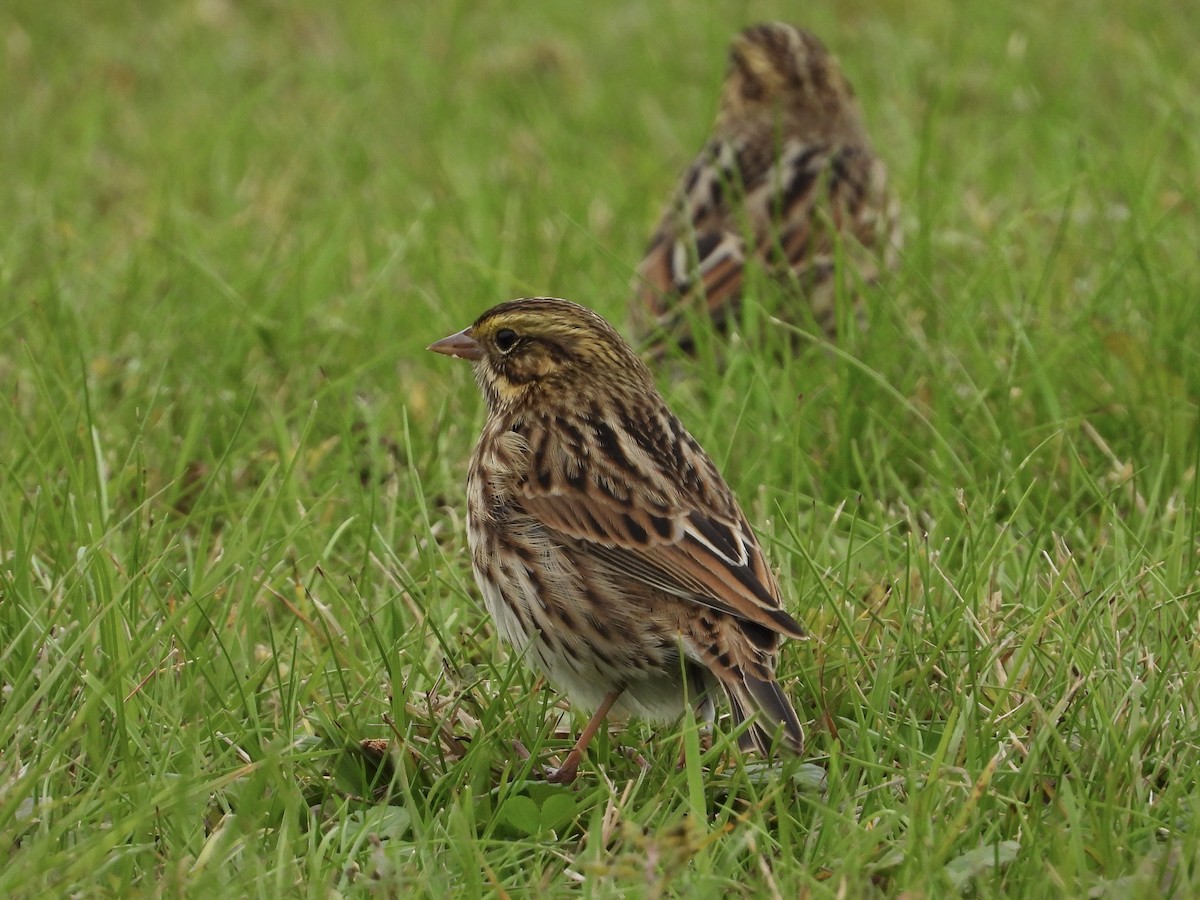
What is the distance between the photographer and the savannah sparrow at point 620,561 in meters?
4.43

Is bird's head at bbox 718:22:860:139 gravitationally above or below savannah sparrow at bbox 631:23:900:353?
above

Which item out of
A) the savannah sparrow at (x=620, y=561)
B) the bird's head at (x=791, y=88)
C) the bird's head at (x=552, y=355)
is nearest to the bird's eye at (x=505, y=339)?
the bird's head at (x=552, y=355)

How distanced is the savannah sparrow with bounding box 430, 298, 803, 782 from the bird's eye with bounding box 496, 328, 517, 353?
19cm

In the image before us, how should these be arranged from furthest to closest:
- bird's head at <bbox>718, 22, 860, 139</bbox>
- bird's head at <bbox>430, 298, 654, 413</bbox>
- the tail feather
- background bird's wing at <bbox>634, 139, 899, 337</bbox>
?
bird's head at <bbox>718, 22, 860, 139</bbox> → background bird's wing at <bbox>634, 139, 899, 337</bbox> → bird's head at <bbox>430, 298, 654, 413</bbox> → the tail feather

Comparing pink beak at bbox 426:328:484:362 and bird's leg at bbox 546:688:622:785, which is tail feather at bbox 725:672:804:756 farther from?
pink beak at bbox 426:328:484:362

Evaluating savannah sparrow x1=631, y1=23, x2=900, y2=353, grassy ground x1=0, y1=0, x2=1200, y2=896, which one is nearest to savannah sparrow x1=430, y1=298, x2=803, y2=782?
grassy ground x1=0, y1=0, x2=1200, y2=896

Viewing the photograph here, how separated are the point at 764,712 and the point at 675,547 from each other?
51 cm

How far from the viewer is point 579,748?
4488 millimetres

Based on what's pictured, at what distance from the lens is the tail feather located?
166 inches

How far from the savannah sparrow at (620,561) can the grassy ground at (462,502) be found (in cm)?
→ 19

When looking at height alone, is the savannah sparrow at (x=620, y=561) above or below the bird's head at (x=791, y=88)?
below

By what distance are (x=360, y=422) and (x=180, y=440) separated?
2.14 ft

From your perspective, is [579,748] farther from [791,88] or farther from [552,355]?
[791,88]

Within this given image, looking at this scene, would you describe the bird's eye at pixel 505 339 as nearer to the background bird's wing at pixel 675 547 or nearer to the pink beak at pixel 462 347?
the pink beak at pixel 462 347
